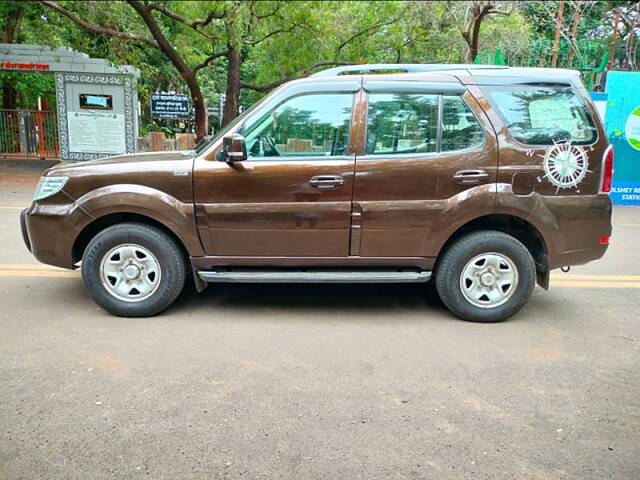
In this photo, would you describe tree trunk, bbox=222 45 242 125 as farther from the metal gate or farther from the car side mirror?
the car side mirror

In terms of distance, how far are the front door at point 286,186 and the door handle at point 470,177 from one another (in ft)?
2.92

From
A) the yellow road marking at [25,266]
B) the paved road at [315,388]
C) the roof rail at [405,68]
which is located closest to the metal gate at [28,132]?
the yellow road marking at [25,266]

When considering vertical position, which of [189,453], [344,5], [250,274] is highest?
[344,5]

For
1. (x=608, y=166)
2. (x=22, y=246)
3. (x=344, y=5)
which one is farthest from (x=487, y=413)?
(x=344, y=5)

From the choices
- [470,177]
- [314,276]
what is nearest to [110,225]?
[314,276]

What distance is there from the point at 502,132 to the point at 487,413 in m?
2.38

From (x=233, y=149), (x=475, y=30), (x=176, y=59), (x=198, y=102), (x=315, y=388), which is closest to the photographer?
(x=315, y=388)

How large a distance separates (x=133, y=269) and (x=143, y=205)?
0.57 meters

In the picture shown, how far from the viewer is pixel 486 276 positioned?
465 centimetres

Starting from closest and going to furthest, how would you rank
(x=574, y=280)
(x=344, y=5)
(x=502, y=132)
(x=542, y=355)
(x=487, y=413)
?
(x=487, y=413), (x=542, y=355), (x=502, y=132), (x=574, y=280), (x=344, y=5)

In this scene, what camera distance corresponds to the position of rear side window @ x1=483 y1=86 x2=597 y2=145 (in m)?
4.56

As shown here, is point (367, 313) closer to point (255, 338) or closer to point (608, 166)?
point (255, 338)

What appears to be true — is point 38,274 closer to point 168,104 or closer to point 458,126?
point 458,126

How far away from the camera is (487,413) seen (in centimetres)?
323
